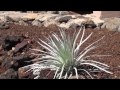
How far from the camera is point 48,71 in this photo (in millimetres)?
4930

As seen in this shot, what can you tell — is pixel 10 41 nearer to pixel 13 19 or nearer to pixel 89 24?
pixel 89 24

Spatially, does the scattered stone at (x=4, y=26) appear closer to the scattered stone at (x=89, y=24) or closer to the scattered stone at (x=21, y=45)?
the scattered stone at (x=21, y=45)

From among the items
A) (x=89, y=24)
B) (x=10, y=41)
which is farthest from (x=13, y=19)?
(x=10, y=41)

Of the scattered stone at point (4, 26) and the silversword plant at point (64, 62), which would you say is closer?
the silversword plant at point (64, 62)

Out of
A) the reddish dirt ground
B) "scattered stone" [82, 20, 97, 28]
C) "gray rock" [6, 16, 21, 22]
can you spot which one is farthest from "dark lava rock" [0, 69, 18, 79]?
"gray rock" [6, 16, 21, 22]

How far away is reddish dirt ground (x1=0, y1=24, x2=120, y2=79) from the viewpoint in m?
5.32

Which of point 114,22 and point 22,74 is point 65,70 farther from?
point 114,22

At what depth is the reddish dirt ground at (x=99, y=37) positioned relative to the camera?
5320 millimetres

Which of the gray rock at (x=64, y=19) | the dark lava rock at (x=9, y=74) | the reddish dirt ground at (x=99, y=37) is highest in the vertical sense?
the gray rock at (x=64, y=19)

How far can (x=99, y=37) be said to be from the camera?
6.98m

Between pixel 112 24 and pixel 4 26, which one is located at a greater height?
pixel 112 24

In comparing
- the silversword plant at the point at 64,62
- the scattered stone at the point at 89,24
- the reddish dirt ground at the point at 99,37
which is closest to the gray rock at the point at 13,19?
the reddish dirt ground at the point at 99,37
